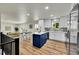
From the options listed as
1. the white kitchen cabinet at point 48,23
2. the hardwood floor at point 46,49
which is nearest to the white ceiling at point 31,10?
the white kitchen cabinet at point 48,23

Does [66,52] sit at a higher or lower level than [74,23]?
lower

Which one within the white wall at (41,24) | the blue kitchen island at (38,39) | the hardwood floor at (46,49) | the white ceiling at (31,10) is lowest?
the hardwood floor at (46,49)

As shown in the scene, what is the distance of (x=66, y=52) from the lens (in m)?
1.67

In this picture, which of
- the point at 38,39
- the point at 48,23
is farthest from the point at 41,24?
the point at 38,39

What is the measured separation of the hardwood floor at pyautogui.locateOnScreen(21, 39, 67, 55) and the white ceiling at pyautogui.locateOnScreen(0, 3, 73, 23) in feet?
1.44

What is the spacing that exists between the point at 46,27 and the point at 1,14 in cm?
78

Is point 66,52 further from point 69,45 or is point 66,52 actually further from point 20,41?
point 20,41

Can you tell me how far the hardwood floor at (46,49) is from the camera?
5.47 ft

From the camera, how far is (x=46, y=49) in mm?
1690

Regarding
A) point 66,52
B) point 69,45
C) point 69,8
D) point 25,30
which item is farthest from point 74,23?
point 25,30

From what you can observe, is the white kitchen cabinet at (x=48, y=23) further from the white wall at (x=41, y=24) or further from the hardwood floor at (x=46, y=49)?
the hardwood floor at (x=46, y=49)

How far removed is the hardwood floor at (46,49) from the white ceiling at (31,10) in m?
0.44

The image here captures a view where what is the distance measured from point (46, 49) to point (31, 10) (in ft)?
2.34

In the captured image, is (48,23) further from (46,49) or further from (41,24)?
(46,49)
